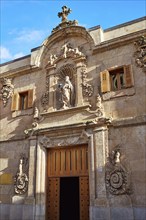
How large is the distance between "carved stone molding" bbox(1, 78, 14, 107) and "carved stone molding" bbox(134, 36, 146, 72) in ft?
19.5

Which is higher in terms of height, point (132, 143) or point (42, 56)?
point (42, 56)

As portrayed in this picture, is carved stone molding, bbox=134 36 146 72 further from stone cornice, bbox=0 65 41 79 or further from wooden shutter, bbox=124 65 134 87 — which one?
stone cornice, bbox=0 65 41 79

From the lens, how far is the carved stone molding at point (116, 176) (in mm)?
7082

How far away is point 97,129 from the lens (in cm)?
803

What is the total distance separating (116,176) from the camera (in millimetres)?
7223

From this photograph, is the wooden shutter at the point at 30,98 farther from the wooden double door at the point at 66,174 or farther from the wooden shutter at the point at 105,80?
the wooden shutter at the point at 105,80

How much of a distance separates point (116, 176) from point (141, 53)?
429 centimetres

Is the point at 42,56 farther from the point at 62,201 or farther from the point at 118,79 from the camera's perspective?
the point at 62,201

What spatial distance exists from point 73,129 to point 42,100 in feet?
7.12

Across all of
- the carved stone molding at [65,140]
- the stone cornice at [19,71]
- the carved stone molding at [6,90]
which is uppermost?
the stone cornice at [19,71]

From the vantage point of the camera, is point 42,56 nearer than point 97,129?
No

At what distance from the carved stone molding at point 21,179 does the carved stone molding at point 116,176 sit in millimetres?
3370

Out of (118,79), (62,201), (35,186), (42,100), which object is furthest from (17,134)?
(118,79)

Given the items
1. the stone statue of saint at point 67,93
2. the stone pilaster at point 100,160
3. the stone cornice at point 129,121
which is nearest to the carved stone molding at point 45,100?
the stone statue of saint at point 67,93
